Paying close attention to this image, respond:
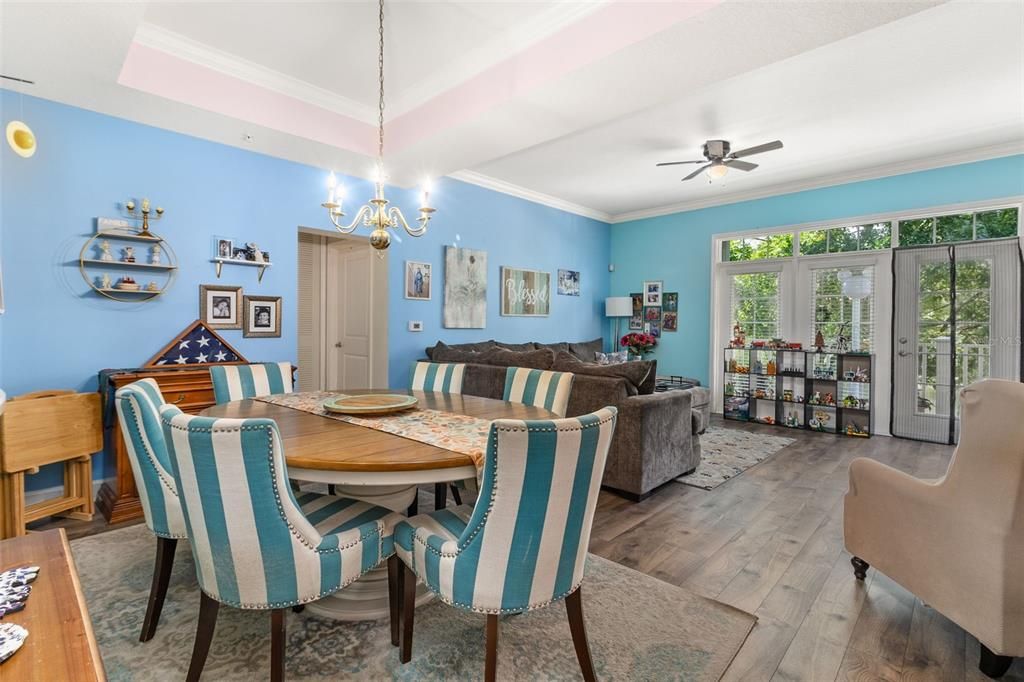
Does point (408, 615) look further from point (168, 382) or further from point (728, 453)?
point (728, 453)

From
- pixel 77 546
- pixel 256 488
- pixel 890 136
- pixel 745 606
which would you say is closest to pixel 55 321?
pixel 77 546

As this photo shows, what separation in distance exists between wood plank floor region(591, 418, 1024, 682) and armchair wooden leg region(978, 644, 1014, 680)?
0.04 metres

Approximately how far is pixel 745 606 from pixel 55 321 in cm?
423

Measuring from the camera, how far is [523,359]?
3.93m

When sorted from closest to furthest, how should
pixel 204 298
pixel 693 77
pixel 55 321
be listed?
A: pixel 693 77 → pixel 55 321 → pixel 204 298

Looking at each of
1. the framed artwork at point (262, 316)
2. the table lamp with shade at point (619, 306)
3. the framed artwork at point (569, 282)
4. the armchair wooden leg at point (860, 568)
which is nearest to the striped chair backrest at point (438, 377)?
the framed artwork at point (262, 316)

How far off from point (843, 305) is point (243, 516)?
6.17 m

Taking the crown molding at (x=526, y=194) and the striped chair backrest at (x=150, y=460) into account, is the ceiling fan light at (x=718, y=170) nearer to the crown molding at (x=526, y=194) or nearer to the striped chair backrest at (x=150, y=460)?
the crown molding at (x=526, y=194)

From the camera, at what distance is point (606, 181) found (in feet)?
19.0

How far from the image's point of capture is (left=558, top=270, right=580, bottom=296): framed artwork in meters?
6.77

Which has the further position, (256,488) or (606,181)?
(606,181)

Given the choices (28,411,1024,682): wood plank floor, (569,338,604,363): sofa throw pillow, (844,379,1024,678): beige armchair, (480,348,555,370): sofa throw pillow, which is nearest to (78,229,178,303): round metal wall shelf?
(28,411,1024,682): wood plank floor

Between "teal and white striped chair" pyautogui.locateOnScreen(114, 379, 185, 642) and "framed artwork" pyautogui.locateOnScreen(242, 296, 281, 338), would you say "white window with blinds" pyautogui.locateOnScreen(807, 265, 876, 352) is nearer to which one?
"framed artwork" pyautogui.locateOnScreen(242, 296, 281, 338)

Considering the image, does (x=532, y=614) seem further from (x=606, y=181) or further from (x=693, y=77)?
(x=606, y=181)
